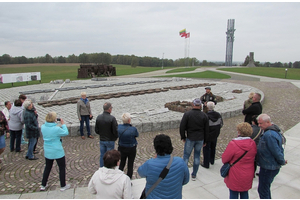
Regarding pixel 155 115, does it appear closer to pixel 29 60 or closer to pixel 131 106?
pixel 131 106

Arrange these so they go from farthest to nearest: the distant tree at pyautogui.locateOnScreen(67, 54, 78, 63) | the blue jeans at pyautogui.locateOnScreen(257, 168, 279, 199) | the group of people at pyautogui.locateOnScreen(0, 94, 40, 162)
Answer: the distant tree at pyautogui.locateOnScreen(67, 54, 78, 63) → the group of people at pyautogui.locateOnScreen(0, 94, 40, 162) → the blue jeans at pyautogui.locateOnScreen(257, 168, 279, 199)

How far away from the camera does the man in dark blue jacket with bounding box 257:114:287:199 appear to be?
322 centimetres

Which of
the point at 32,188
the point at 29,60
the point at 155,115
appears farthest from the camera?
the point at 29,60

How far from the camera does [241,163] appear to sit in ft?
10.5


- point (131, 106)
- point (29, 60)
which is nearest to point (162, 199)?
point (131, 106)

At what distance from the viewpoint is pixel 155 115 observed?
941cm

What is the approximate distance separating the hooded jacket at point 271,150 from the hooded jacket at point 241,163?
0.69 ft

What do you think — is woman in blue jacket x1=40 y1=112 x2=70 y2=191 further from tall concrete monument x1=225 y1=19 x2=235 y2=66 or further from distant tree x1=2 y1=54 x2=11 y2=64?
distant tree x1=2 y1=54 x2=11 y2=64

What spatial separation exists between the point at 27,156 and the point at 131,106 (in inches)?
259

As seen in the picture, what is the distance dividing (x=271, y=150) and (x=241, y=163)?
1.70ft

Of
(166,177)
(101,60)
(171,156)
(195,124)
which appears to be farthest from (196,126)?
(101,60)

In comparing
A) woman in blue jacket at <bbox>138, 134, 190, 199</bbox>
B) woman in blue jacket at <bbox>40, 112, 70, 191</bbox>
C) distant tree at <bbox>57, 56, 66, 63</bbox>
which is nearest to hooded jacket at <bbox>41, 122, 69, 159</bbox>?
woman in blue jacket at <bbox>40, 112, 70, 191</bbox>

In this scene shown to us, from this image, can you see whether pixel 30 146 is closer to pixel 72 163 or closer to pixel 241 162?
pixel 72 163

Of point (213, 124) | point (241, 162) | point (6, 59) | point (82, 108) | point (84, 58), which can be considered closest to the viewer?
point (241, 162)
